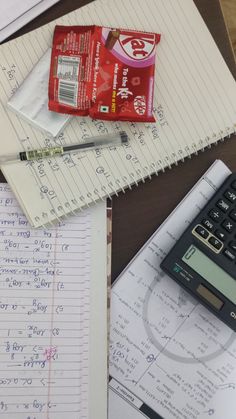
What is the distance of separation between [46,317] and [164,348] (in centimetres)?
13

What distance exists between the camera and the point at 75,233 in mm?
521

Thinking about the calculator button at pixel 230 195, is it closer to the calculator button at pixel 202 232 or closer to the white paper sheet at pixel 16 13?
the calculator button at pixel 202 232

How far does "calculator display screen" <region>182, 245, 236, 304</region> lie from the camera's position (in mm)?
507

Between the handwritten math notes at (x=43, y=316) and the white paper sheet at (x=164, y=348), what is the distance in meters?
0.04

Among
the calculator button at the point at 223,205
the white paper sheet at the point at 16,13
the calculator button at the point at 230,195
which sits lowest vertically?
the calculator button at the point at 223,205

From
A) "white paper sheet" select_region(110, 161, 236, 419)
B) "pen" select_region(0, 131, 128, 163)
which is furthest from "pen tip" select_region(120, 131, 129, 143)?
"white paper sheet" select_region(110, 161, 236, 419)

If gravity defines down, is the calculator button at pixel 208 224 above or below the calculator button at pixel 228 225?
above

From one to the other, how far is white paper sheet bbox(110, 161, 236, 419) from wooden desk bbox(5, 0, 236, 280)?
0.5 inches

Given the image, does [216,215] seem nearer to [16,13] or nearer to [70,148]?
[70,148]

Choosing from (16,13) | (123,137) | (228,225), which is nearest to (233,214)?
(228,225)

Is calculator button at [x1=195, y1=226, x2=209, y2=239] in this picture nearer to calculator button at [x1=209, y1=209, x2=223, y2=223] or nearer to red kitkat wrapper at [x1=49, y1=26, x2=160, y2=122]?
calculator button at [x1=209, y1=209, x2=223, y2=223]

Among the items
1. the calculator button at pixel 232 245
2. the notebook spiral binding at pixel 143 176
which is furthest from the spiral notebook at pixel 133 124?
the calculator button at pixel 232 245

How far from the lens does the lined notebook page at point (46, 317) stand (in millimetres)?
484

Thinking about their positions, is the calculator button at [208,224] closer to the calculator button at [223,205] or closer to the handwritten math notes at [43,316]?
the calculator button at [223,205]
